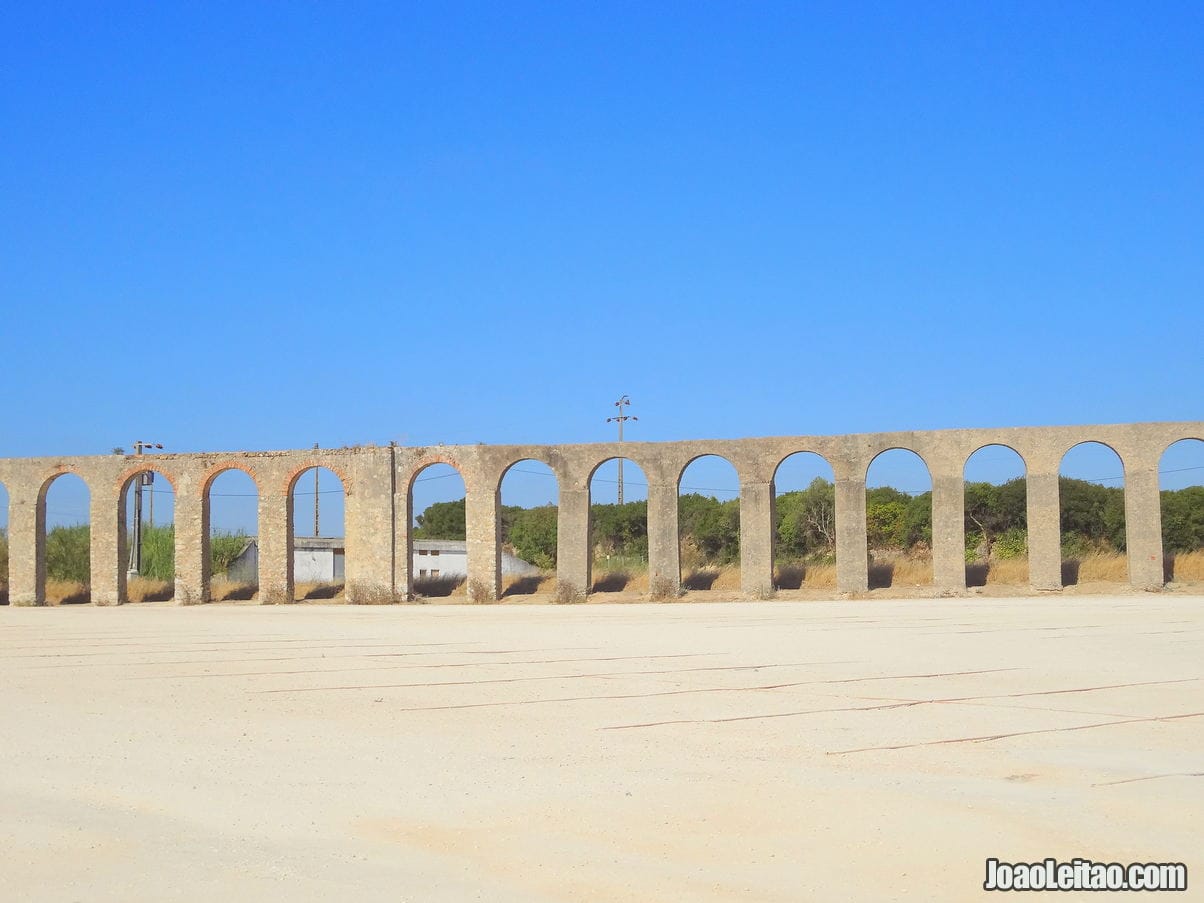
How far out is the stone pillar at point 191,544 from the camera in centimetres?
2792

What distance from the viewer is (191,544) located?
28.0 m

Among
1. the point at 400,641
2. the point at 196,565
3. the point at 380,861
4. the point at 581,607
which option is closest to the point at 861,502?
the point at 581,607

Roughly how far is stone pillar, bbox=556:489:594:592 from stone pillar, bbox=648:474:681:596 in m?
1.40

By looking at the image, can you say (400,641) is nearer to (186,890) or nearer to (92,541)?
(186,890)

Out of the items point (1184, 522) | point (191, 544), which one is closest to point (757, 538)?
point (191, 544)

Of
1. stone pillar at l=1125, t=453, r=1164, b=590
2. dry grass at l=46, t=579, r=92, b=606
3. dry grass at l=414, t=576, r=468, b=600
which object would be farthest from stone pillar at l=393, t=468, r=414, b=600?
stone pillar at l=1125, t=453, r=1164, b=590

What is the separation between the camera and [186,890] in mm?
5180

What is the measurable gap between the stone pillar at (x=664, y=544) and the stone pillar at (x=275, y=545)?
834cm

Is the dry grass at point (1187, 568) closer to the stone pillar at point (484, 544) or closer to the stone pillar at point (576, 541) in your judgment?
the stone pillar at point (576, 541)

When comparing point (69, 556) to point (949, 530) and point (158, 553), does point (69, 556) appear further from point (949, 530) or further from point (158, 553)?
point (949, 530)

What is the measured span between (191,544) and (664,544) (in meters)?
11.0

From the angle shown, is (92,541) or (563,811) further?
(92,541)

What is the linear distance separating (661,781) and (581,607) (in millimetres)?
16949

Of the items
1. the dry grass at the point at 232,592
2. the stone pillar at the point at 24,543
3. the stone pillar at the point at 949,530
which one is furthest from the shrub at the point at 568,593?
the stone pillar at the point at 24,543
